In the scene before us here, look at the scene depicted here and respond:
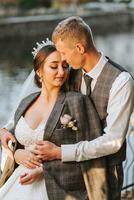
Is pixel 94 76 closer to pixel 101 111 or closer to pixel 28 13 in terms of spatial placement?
pixel 101 111

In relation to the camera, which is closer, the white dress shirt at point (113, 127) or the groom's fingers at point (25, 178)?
the white dress shirt at point (113, 127)

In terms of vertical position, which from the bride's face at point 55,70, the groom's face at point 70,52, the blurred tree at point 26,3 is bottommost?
the blurred tree at point 26,3

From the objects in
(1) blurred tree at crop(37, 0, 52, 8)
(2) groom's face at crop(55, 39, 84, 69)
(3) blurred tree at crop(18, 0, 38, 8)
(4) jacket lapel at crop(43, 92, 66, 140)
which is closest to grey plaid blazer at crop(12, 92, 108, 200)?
(4) jacket lapel at crop(43, 92, 66, 140)

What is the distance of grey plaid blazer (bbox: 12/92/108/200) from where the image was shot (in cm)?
238

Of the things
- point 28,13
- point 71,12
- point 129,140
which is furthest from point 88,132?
point 71,12

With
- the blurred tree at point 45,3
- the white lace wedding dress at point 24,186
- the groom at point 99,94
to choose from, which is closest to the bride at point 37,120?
the white lace wedding dress at point 24,186

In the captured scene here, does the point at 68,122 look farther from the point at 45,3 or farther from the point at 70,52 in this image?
the point at 45,3

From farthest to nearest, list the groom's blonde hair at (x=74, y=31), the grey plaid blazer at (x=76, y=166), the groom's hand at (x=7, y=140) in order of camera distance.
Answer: the groom's hand at (x=7, y=140) → the grey plaid blazer at (x=76, y=166) → the groom's blonde hair at (x=74, y=31)

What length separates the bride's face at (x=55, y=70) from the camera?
8.20ft

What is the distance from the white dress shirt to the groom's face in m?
0.15

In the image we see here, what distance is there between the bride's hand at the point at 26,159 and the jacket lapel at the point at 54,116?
0.09 metres

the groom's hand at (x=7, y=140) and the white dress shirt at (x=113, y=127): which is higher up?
the white dress shirt at (x=113, y=127)

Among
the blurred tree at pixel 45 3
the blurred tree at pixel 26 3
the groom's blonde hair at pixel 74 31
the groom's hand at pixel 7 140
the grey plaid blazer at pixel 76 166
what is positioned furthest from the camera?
the blurred tree at pixel 45 3

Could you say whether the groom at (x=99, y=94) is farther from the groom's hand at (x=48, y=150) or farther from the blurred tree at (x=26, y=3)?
the blurred tree at (x=26, y=3)
